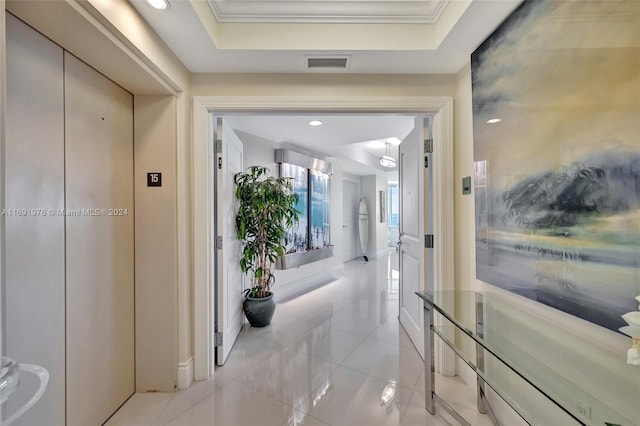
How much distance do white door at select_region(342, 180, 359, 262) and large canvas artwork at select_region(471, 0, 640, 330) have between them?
515 centimetres

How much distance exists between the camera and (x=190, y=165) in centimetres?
190

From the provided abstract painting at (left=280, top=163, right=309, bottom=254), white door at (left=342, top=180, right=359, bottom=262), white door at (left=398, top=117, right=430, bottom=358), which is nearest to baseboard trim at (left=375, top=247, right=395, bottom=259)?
white door at (left=342, top=180, right=359, bottom=262)

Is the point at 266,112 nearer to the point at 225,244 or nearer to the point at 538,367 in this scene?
the point at 225,244

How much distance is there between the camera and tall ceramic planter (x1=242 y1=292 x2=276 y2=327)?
Answer: 9.03ft

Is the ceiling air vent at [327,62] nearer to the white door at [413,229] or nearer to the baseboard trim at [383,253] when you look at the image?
the white door at [413,229]

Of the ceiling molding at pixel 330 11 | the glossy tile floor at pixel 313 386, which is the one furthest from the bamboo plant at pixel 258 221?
the ceiling molding at pixel 330 11

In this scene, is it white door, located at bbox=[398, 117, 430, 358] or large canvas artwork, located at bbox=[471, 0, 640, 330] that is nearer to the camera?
large canvas artwork, located at bbox=[471, 0, 640, 330]

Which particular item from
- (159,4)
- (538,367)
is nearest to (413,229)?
(538,367)

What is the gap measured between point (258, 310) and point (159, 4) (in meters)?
2.56

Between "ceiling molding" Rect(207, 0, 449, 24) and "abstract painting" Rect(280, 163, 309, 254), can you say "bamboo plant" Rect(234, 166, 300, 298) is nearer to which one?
"abstract painting" Rect(280, 163, 309, 254)

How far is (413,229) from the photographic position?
2434mm

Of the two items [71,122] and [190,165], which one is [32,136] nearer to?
[71,122]

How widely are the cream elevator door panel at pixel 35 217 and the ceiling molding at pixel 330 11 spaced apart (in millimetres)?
937

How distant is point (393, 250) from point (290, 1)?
317 inches
